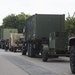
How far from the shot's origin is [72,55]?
49.8 feet

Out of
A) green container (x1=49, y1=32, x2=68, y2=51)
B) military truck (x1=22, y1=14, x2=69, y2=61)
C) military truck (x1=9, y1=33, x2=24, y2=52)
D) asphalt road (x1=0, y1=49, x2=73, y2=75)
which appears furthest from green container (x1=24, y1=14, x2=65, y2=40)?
military truck (x1=9, y1=33, x2=24, y2=52)

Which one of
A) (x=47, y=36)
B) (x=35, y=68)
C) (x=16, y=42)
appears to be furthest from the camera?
(x=16, y=42)

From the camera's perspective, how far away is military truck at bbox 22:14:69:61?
24156 mm

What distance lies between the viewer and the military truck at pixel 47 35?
2416cm

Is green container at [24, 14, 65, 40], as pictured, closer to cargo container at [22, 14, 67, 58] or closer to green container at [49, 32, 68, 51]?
cargo container at [22, 14, 67, 58]

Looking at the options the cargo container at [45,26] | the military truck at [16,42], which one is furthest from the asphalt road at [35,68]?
the military truck at [16,42]

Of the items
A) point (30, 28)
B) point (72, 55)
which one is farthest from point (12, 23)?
point (72, 55)

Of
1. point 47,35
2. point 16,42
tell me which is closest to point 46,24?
point 47,35

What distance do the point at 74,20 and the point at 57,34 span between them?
26756mm

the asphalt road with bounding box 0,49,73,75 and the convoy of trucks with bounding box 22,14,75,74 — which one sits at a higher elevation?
the convoy of trucks with bounding box 22,14,75,74

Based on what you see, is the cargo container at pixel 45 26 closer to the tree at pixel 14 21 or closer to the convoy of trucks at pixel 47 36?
the convoy of trucks at pixel 47 36

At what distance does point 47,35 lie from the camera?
27781mm

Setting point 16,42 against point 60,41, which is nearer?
point 60,41

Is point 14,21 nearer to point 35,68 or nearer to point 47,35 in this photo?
point 47,35
